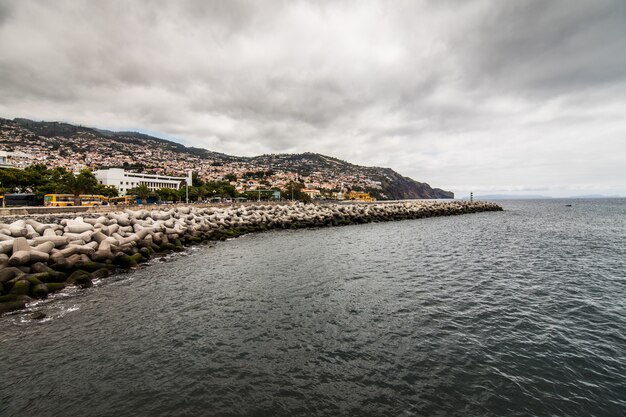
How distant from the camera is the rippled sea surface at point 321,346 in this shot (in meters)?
5.12

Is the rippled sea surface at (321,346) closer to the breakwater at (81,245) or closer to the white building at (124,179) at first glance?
the breakwater at (81,245)

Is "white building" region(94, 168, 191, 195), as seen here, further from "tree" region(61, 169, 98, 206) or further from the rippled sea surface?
the rippled sea surface

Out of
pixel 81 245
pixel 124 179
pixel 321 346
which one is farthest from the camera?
pixel 124 179

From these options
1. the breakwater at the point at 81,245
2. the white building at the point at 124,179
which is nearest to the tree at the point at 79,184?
the breakwater at the point at 81,245

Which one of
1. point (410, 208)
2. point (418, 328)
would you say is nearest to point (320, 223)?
point (410, 208)

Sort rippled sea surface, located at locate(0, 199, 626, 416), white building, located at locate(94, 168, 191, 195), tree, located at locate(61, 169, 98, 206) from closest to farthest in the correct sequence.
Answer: rippled sea surface, located at locate(0, 199, 626, 416), tree, located at locate(61, 169, 98, 206), white building, located at locate(94, 168, 191, 195)

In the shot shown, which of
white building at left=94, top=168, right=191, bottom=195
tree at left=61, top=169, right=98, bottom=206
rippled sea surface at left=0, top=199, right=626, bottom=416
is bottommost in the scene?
rippled sea surface at left=0, top=199, right=626, bottom=416

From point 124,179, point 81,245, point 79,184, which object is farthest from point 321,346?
point 124,179

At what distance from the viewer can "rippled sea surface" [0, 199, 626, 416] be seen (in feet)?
16.8

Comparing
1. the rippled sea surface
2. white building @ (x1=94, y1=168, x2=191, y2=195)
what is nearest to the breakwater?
the rippled sea surface

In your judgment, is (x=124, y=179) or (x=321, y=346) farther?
(x=124, y=179)

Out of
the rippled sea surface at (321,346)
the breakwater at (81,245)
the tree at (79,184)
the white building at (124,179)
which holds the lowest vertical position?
the rippled sea surface at (321,346)

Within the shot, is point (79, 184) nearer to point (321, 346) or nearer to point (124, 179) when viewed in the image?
point (321, 346)

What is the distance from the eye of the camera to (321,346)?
7.03 meters
